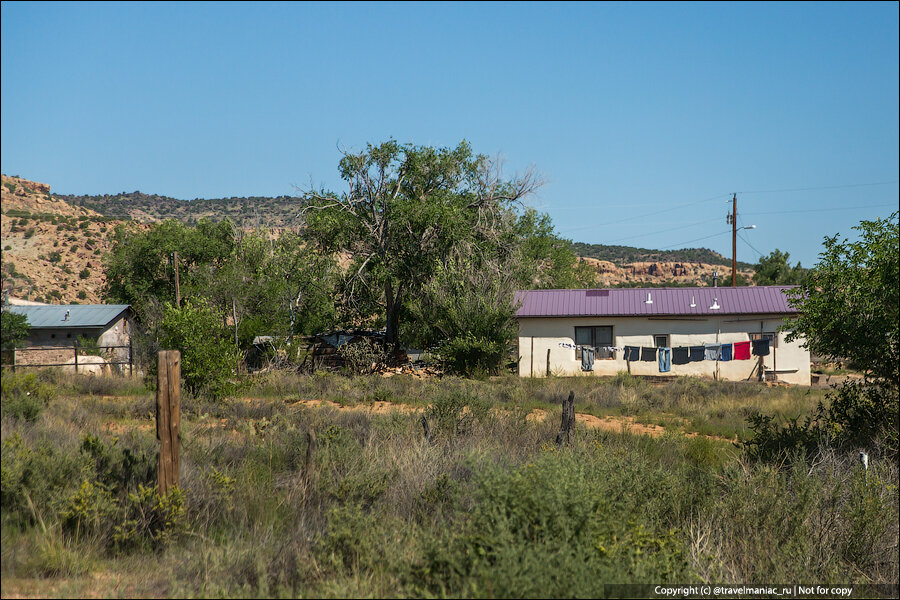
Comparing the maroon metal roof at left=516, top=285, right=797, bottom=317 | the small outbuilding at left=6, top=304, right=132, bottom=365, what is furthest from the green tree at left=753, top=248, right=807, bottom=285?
the small outbuilding at left=6, top=304, right=132, bottom=365

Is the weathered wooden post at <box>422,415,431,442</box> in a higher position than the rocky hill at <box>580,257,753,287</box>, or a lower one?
lower

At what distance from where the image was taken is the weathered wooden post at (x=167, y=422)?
6.39m

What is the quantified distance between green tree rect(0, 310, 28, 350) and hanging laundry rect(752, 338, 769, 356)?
26.1m

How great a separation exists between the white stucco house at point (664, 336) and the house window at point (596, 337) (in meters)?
0.04

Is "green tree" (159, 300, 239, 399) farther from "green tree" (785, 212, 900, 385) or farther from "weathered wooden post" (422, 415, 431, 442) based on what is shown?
"green tree" (785, 212, 900, 385)

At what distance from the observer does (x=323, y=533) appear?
6.15m

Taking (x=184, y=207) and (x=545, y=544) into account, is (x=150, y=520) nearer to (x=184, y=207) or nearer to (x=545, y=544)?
A: (x=545, y=544)

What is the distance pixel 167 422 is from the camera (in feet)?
21.2

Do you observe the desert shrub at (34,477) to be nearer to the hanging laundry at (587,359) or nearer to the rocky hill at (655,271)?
the hanging laundry at (587,359)

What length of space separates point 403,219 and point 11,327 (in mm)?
22330

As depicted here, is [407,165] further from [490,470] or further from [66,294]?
[66,294]

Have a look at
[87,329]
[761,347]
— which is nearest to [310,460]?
[87,329]

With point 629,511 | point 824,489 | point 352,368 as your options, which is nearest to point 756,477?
point 824,489

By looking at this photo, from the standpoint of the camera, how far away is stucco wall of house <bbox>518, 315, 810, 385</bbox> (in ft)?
91.5
